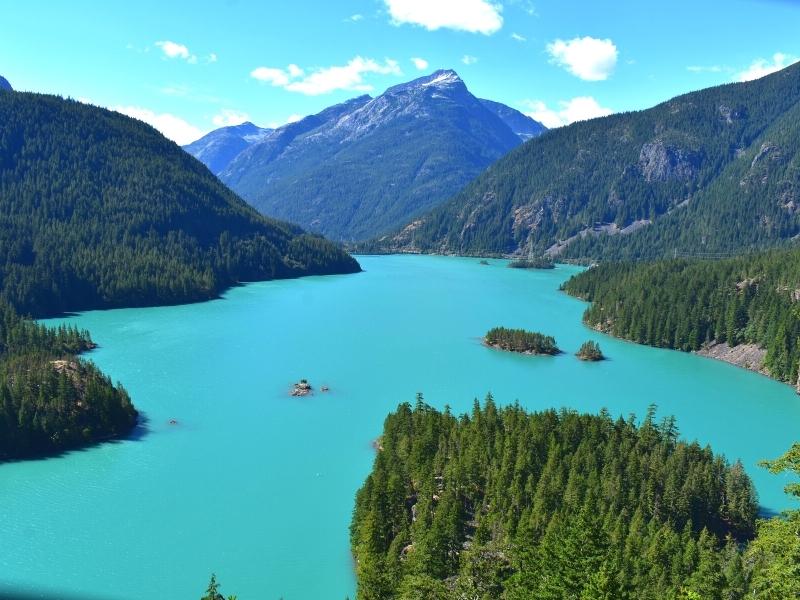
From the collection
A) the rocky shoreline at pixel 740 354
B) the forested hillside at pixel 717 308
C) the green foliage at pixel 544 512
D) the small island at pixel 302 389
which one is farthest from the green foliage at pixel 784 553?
the rocky shoreline at pixel 740 354

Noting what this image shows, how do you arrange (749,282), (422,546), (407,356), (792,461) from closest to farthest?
1. (792,461)
2. (422,546)
3. (407,356)
4. (749,282)

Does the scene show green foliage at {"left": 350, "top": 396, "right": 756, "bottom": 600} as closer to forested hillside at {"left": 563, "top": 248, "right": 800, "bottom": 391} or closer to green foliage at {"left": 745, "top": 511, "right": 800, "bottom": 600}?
green foliage at {"left": 745, "top": 511, "right": 800, "bottom": 600}

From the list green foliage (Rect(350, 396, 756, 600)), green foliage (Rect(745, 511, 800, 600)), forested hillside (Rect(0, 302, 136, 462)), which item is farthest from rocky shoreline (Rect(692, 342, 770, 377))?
forested hillside (Rect(0, 302, 136, 462))

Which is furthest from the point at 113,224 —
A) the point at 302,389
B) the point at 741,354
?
the point at 741,354

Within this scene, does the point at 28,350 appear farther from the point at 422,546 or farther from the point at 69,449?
the point at 422,546

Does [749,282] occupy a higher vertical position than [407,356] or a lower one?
higher

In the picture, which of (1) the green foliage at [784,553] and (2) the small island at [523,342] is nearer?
(1) the green foliage at [784,553]

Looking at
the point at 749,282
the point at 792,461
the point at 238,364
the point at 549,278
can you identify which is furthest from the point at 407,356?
the point at 549,278

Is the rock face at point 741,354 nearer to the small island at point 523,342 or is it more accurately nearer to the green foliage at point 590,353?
the green foliage at point 590,353

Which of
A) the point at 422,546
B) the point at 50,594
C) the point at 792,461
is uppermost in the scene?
the point at 792,461
